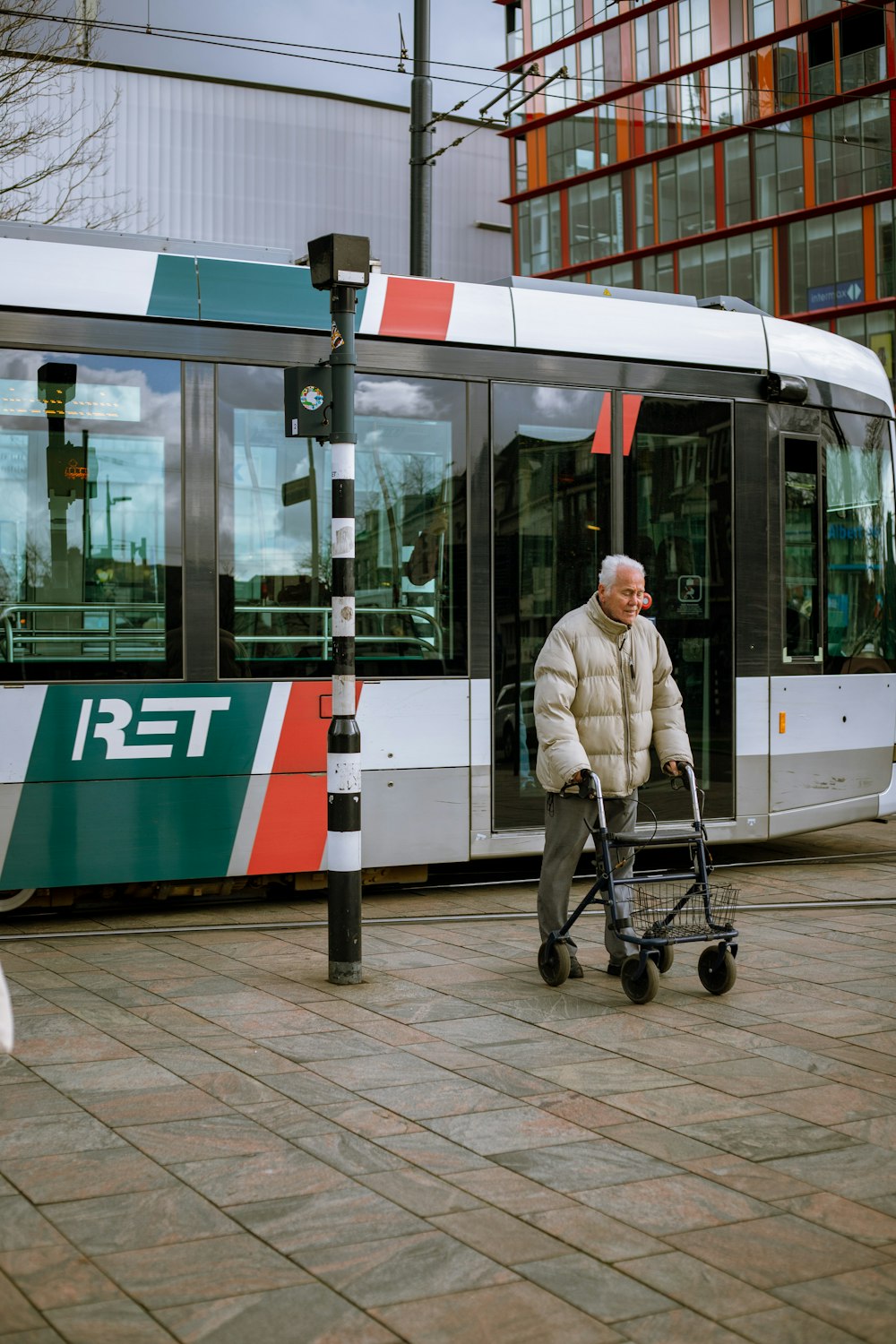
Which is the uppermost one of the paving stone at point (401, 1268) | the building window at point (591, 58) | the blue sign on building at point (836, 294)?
the building window at point (591, 58)

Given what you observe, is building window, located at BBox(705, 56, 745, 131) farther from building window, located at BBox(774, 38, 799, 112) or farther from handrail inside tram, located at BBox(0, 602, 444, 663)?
handrail inside tram, located at BBox(0, 602, 444, 663)

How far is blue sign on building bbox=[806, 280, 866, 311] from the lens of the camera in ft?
133

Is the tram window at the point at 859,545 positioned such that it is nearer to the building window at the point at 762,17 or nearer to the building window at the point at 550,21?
the building window at the point at 762,17

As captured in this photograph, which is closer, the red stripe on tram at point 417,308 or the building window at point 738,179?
the red stripe on tram at point 417,308

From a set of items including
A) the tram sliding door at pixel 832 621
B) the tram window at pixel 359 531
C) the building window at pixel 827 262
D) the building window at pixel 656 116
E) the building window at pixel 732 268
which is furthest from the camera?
the building window at pixel 656 116

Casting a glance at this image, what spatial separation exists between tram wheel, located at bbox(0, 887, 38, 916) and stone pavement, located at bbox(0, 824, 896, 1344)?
2.08ft

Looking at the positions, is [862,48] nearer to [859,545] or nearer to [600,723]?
[859,545]

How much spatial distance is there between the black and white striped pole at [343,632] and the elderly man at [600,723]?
815 mm

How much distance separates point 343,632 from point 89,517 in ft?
6.28

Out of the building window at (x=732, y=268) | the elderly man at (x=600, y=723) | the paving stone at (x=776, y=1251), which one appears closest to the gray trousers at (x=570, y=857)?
the elderly man at (x=600, y=723)

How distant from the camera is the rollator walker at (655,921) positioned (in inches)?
249

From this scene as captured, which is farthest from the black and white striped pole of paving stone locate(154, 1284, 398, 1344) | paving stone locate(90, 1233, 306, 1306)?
paving stone locate(154, 1284, 398, 1344)

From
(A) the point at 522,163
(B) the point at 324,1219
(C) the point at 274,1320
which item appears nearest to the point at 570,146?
(A) the point at 522,163

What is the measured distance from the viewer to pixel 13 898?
26.6 ft
